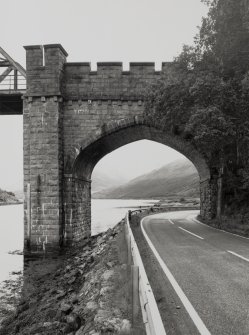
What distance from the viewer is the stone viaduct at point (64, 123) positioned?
19.3 metres

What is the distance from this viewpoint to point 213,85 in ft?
51.1

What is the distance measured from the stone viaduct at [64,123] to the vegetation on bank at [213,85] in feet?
7.01

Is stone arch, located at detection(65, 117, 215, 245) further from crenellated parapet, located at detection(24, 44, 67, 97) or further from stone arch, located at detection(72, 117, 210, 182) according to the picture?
crenellated parapet, located at detection(24, 44, 67, 97)

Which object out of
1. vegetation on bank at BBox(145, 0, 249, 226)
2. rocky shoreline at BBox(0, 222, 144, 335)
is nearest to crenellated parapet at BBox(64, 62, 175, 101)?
vegetation on bank at BBox(145, 0, 249, 226)

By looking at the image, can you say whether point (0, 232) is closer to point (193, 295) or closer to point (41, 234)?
point (41, 234)

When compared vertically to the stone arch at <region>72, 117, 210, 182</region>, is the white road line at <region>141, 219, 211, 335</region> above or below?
below

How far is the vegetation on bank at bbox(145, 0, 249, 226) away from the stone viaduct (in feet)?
7.01

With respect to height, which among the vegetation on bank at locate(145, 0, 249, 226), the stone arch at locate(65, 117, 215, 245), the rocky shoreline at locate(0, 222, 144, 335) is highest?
the vegetation on bank at locate(145, 0, 249, 226)

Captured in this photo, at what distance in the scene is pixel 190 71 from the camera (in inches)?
677

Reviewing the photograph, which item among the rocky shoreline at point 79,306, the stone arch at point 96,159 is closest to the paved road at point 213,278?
the rocky shoreline at point 79,306

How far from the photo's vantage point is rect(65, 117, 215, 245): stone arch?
19938mm

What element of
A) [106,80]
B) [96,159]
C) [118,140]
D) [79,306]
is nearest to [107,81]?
[106,80]

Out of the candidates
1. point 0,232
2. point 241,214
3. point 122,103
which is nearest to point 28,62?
Answer: point 122,103

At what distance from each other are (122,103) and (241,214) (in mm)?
8620
